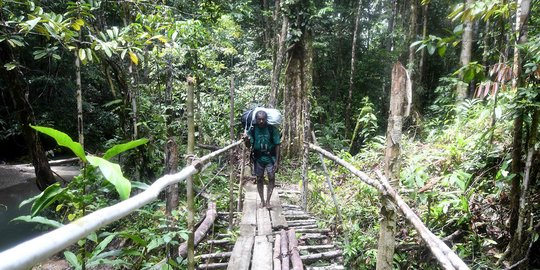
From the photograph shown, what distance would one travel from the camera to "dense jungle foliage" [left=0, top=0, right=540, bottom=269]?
111 inches

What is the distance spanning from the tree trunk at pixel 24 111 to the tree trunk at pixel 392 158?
171 inches

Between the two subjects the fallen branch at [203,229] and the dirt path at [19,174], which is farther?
the dirt path at [19,174]

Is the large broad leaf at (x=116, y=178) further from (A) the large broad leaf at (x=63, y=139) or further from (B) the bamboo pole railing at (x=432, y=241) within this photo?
(B) the bamboo pole railing at (x=432, y=241)

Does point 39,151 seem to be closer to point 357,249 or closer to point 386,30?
point 357,249

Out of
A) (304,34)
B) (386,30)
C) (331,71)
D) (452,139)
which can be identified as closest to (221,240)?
(452,139)

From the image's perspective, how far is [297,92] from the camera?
8.81 metres

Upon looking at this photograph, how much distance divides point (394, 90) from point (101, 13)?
21.9 ft

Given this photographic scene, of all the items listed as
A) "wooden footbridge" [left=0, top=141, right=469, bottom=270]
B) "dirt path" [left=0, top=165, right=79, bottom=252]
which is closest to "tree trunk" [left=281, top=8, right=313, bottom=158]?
"wooden footbridge" [left=0, top=141, right=469, bottom=270]

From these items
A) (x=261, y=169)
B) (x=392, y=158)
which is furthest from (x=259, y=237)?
(x=392, y=158)

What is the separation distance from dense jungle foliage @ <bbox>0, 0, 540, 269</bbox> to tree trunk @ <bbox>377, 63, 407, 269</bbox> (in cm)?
29

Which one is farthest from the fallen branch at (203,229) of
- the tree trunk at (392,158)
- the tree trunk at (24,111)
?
the tree trunk at (24,111)

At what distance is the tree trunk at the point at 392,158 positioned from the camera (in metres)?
1.93

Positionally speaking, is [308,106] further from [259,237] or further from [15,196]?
[15,196]

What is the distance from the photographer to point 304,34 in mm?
8703
